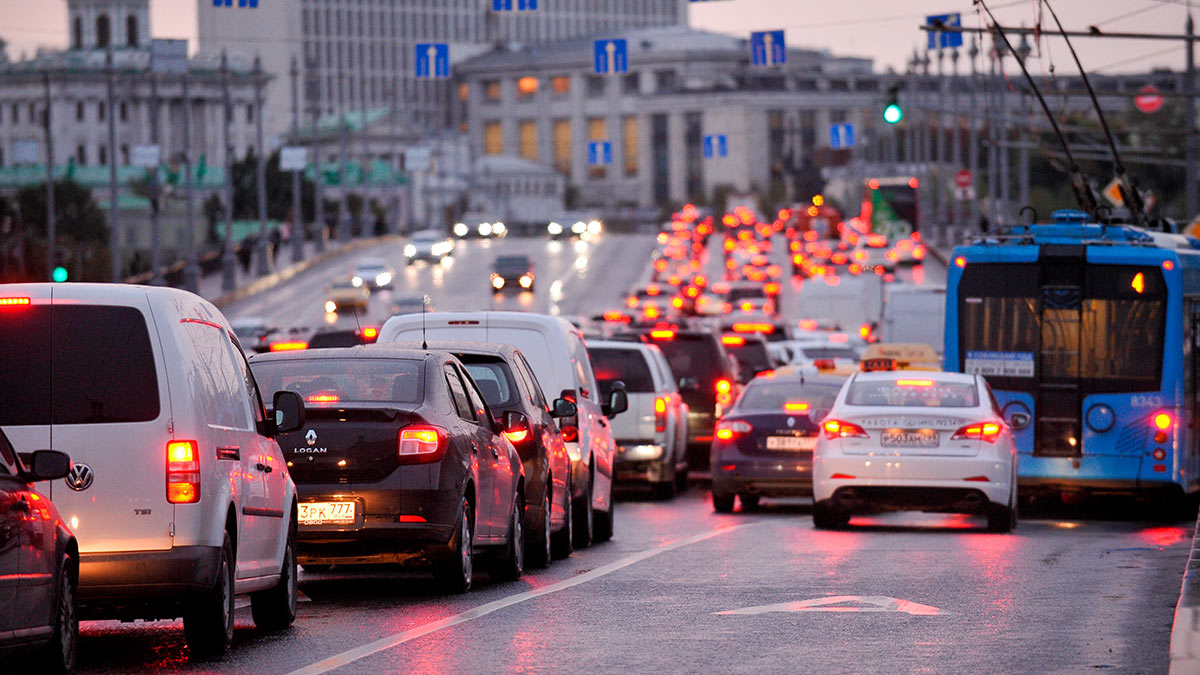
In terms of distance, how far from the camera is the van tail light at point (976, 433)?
2036cm

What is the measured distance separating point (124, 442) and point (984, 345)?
14908mm

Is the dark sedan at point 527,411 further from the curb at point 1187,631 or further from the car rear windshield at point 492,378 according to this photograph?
the curb at point 1187,631

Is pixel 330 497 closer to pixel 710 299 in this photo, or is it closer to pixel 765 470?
pixel 765 470

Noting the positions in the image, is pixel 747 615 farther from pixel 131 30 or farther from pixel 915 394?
pixel 131 30

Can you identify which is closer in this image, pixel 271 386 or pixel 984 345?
pixel 271 386

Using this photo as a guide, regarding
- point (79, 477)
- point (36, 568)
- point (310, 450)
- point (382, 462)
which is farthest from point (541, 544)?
point (36, 568)

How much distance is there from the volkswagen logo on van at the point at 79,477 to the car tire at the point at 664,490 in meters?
16.5

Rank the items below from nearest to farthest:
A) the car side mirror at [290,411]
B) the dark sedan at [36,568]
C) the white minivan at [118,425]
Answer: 1. the dark sedan at [36,568]
2. the white minivan at [118,425]
3. the car side mirror at [290,411]

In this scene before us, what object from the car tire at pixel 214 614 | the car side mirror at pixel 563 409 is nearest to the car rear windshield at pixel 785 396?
the car side mirror at pixel 563 409

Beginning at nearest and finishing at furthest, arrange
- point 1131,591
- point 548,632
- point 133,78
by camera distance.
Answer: point 548,632, point 1131,591, point 133,78

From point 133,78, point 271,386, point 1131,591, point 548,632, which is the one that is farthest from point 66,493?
point 133,78

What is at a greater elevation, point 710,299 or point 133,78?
point 133,78

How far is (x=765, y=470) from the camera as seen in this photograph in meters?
23.9

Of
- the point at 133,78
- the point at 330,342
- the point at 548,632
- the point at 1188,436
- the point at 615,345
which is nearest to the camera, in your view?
the point at 548,632
